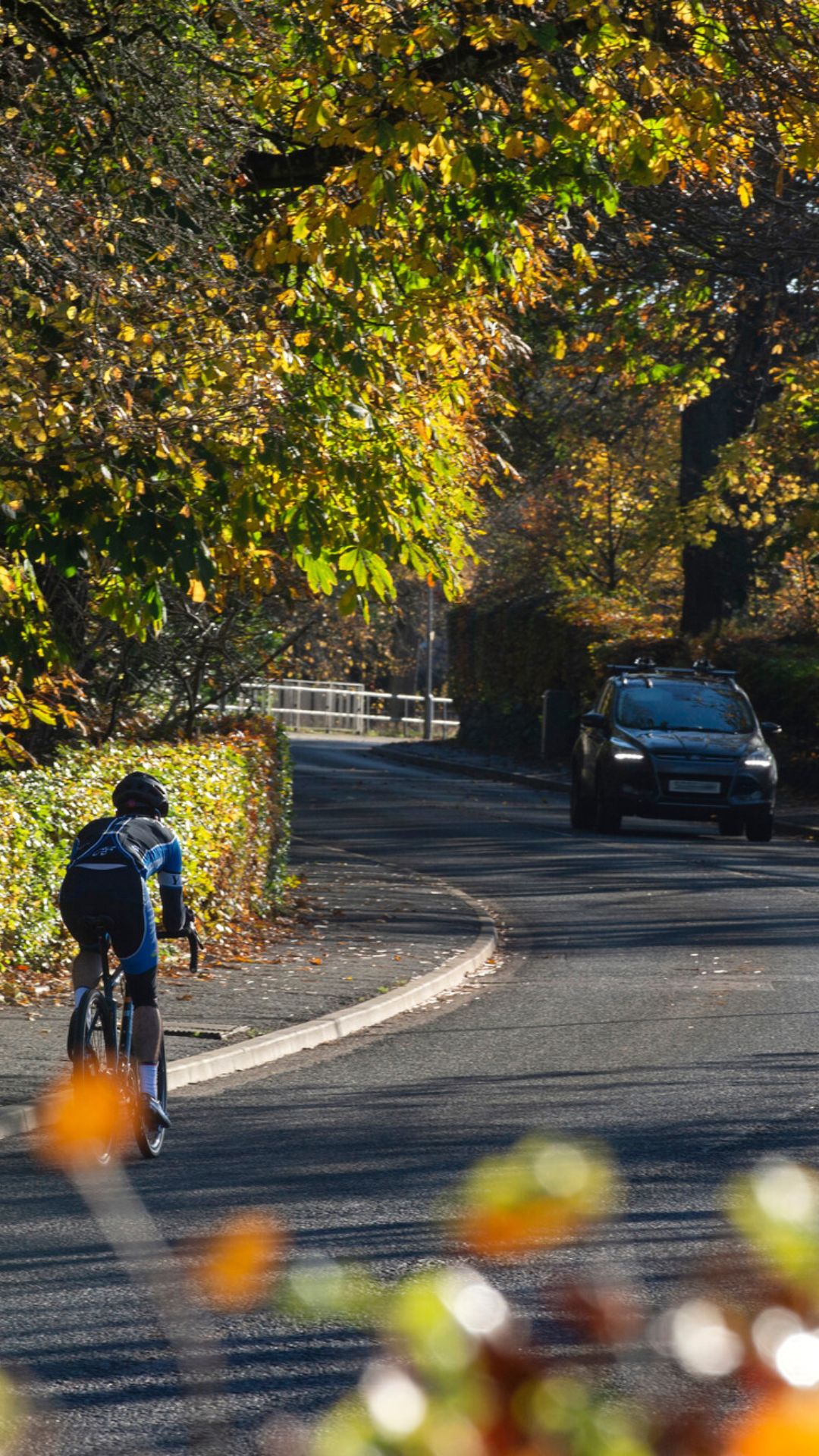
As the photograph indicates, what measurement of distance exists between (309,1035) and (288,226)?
5.05 metres

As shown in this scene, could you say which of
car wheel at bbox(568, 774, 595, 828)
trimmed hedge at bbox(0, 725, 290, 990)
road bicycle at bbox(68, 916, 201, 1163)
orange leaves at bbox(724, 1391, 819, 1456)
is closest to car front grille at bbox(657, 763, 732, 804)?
car wheel at bbox(568, 774, 595, 828)

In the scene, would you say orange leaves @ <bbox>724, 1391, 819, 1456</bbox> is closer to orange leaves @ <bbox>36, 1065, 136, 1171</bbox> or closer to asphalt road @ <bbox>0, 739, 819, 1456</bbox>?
asphalt road @ <bbox>0, 739, 819, 1456</bbox>

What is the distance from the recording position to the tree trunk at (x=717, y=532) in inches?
1398

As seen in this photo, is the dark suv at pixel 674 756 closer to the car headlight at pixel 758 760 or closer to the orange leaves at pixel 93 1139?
the car headlight at pixel 758 760

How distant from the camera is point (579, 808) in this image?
2558 centimetres

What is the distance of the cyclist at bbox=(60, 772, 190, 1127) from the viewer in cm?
754

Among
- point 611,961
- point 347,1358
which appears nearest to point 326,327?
point 611,961

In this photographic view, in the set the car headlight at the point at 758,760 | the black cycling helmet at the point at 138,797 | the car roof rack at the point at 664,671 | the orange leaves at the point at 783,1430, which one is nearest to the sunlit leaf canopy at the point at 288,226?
the black cycling helmet at the point at 138,797

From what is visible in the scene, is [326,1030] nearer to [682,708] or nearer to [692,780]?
[692,780]

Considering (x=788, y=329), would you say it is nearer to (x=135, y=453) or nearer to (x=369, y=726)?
(x=135, y=453)

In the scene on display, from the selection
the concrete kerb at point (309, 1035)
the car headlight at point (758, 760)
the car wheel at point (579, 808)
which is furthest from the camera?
the car wheel at point (579, 808)

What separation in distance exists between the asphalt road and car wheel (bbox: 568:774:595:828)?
698 centimetres

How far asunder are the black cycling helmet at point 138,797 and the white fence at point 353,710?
52775 millimetres

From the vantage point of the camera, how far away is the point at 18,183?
10.7m
